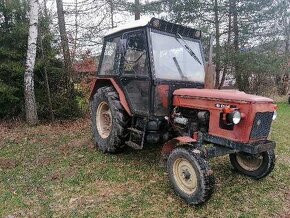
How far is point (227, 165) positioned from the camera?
19.1ft

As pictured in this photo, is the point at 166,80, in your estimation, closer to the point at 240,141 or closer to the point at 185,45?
the point at 185,45

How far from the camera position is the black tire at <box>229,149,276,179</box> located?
498 cm

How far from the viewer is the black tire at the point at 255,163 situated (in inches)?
196

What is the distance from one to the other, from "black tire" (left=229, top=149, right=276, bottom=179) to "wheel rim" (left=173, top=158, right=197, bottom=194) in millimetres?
1338

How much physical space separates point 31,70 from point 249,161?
6.21 metres

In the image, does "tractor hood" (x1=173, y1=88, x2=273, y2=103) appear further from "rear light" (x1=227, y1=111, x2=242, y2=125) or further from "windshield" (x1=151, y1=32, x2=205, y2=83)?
"windshield" (x1=151, y1=32, x2=205, y2=83)

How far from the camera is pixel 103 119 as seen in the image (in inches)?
268

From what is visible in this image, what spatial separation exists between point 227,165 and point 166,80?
1930mm

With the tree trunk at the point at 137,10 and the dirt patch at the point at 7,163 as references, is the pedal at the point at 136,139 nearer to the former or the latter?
the dirt patch at the point at 7,163

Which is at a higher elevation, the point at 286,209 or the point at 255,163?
the point at 255,163

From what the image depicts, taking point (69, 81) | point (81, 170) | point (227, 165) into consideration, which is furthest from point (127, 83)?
point (69, 81)

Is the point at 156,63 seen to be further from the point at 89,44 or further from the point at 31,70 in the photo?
the point at 89,44

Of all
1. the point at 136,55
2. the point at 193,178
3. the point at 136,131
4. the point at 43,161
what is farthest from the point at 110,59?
the point at 193,178

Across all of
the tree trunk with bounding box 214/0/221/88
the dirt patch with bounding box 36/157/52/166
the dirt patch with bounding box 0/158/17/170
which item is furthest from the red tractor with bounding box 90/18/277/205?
the tree trunk with bounding box 214/0/221/88
